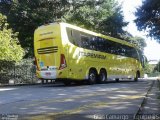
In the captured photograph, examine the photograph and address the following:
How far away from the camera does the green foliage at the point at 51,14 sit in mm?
36062

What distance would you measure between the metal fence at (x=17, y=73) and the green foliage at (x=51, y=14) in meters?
8.23

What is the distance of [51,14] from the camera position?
36.7 m

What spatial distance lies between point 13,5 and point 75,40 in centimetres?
1668

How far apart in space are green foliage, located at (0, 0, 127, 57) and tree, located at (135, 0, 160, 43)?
827 centimetres

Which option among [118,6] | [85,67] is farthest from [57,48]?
[118,6]

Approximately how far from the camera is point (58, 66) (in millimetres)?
20766

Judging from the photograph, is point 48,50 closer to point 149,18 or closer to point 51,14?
point 149,18

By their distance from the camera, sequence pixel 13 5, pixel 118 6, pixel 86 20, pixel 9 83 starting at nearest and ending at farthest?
pixel 9 83
pixel 13 5
pixel 86 20
pixel 118 6

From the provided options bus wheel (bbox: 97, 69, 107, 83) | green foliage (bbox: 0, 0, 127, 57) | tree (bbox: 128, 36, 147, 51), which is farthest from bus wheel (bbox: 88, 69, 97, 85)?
tree (bbox: 128, 36, 147, 51)

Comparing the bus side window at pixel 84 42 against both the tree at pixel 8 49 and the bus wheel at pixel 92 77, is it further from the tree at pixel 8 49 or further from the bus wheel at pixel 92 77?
the tree at pixel 8 49

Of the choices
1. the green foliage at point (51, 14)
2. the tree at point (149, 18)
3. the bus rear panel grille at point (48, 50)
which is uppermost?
the green foliage at point (51, 14)

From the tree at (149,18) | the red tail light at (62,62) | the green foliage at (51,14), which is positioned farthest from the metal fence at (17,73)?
the tree at (149,18)

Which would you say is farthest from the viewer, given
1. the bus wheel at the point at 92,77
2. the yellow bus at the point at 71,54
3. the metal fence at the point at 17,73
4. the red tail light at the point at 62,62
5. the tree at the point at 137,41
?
the tree at the point at 137,41

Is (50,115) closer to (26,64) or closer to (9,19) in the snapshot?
(26,64)
